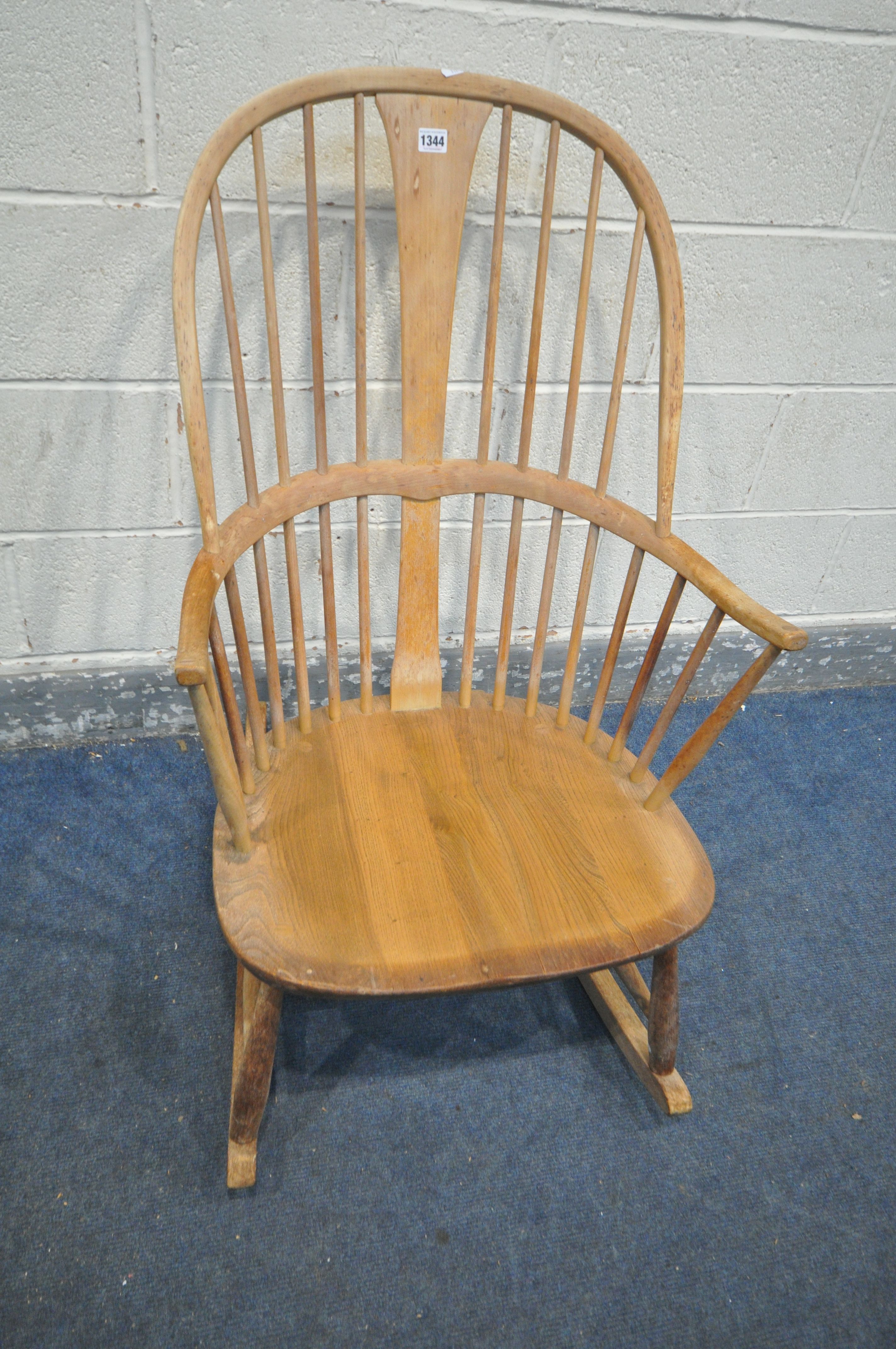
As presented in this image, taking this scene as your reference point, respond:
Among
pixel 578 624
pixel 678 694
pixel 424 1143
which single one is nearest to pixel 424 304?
pixel 578 624

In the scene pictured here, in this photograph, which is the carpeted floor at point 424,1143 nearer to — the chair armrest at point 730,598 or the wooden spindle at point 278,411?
the wooden spindle at point 278,411

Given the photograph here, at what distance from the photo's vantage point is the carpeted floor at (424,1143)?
0.90m

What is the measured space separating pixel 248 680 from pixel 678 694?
0.48 meters

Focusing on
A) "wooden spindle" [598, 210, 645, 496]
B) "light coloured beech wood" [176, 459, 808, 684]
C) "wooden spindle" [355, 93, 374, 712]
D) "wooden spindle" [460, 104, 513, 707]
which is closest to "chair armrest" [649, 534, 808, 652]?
"light coloured beech wood" [176, 459, 808, 684]

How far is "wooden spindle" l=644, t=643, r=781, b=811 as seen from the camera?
30.9 inches

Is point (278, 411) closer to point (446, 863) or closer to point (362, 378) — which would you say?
point (362, 378)

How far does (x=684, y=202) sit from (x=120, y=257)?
802 mm

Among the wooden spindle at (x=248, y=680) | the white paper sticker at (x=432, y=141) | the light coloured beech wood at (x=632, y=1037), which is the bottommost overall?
the light coloured beech wood at (x=632, y=1037)

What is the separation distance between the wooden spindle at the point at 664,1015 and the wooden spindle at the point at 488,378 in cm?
40

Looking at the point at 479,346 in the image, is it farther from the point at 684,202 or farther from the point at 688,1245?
the point at 688,1245

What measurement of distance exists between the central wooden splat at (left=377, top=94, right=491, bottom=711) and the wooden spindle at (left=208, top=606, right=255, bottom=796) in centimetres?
23

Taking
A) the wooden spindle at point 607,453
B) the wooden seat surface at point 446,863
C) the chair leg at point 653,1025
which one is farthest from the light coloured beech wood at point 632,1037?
the wooden spindle at point 607,453

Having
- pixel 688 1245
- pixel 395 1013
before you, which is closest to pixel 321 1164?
pixel 395 1013

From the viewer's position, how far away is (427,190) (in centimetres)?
88
